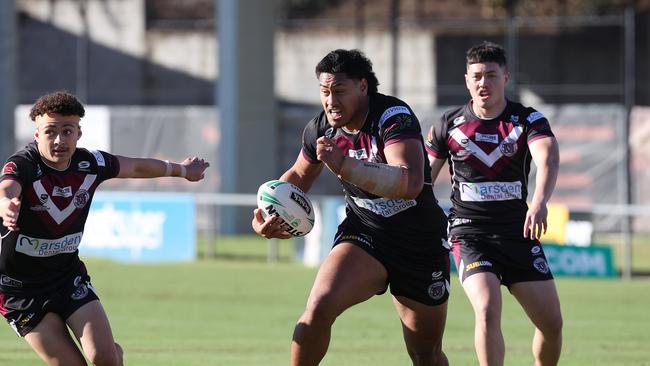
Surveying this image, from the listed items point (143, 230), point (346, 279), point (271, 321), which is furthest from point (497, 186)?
point (143, 230)

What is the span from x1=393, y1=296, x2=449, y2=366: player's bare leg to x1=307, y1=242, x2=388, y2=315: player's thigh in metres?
0.23

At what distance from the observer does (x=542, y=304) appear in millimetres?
8070

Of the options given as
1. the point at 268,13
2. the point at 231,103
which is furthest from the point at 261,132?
the point at 268,13

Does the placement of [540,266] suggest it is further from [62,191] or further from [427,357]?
[62,191]

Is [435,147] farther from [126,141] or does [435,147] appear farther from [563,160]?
[126,141]

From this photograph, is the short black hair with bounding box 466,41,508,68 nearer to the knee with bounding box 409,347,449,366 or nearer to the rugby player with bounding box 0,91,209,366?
the knee with bounding box 409,347,449,366

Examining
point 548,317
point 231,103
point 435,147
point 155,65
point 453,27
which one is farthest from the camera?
point 155,65

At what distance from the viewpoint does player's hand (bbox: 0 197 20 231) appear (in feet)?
22.1

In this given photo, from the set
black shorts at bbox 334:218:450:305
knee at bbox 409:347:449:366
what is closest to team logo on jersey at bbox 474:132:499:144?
black shorts at bbox 334:218:450:305

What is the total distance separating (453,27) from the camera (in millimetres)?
33000

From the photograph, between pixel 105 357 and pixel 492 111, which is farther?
pixel 492 111

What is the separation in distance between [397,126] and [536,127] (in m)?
1.46

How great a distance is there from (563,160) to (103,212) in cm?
1009

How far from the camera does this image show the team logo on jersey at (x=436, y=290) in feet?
24.8
